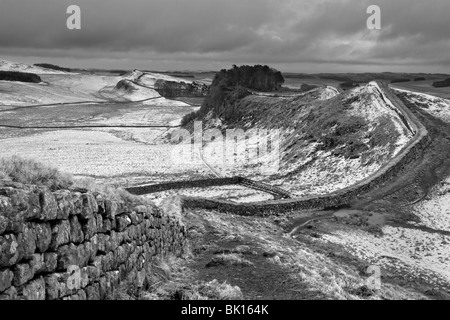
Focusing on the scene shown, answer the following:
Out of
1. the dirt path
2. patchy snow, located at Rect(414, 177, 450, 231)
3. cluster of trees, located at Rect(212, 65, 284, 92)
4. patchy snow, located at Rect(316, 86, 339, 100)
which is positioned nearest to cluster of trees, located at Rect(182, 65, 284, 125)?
cluster of trees, located at Rect(212, 65, 284, 92)

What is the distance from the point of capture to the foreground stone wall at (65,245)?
6727 mm

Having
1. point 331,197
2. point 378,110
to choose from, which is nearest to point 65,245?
point 331,197

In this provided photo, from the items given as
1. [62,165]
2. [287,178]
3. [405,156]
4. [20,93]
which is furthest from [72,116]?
[405,156]

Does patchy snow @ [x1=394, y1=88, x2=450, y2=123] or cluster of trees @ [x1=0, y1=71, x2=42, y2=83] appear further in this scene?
cluster of trees @ [x1=0, y1=71, x2=42, y2=83]

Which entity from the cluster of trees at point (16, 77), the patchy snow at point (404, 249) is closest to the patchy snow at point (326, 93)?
the patchy snow at point (404, 249)

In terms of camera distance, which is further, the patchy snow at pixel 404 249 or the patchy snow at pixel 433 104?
the patchy snow at pixel 433 104

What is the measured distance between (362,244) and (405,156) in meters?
18.6

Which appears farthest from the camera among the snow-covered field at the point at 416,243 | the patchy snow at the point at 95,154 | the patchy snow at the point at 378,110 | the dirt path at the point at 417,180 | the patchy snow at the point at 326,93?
the patchy snow at the point at 326,93

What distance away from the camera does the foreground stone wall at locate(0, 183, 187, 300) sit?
6727mm

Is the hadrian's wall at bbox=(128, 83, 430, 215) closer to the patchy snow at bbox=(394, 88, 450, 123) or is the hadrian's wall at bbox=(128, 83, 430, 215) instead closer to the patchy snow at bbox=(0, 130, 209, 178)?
the patchy snow at bbox=(394, 88, 450, 123)

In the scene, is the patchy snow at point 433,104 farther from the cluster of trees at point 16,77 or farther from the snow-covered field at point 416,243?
the cluster of trees at point 16,77

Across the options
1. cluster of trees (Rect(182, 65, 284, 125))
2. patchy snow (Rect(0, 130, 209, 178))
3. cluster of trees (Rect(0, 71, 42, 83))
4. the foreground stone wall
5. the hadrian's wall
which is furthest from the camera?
cluster of trees (Rect(0, 71, 42, 83))

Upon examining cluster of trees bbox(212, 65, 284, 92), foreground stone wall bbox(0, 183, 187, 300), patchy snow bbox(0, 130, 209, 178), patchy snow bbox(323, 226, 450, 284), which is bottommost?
patchy snow bbox(0, 130, 209, 178)
